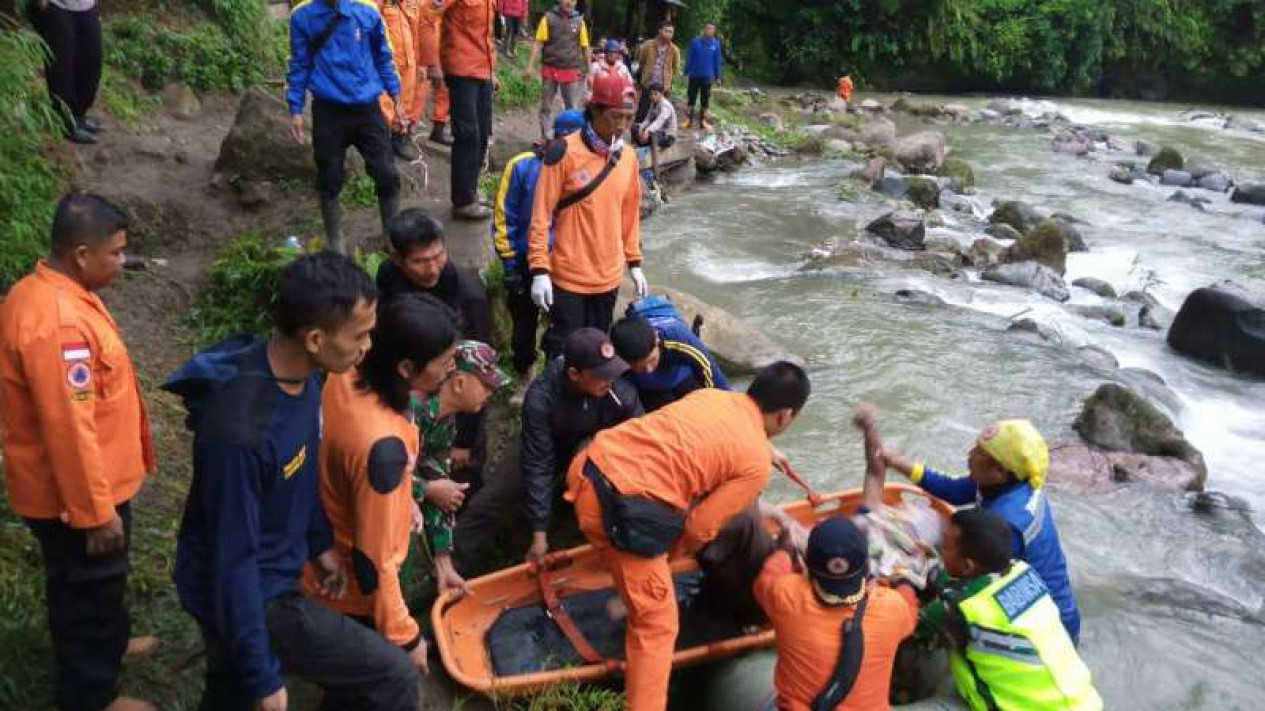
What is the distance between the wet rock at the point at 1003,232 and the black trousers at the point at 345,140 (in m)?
10.7

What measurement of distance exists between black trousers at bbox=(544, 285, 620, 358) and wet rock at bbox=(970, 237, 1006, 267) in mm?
8402

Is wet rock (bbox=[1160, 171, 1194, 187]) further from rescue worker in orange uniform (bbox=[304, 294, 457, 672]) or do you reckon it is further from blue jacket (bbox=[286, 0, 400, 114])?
rescue worker in orange uniform (bbox=[304, 294, 457, 672])

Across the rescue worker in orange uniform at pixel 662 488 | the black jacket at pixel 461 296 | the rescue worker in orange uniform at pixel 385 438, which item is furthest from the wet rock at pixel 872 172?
the rescue worker in orange uniform at pixel 385 438

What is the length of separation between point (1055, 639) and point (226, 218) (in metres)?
6.20

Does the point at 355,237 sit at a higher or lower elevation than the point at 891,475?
higher

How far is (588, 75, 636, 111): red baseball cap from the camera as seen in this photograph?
443 cm

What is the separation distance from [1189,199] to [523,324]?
52.4ft

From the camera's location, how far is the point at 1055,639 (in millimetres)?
3385

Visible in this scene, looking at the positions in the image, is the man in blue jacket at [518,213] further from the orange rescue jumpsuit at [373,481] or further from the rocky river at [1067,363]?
the orange rescue jumpsuit at [373,481]

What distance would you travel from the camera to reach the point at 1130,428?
7027mm

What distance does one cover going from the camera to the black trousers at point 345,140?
17.6ft

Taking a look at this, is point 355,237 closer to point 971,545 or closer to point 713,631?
point 713,631

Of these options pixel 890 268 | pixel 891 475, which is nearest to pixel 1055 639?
pixel 891 475

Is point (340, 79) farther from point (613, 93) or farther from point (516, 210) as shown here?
Answer: point (613, 93)
